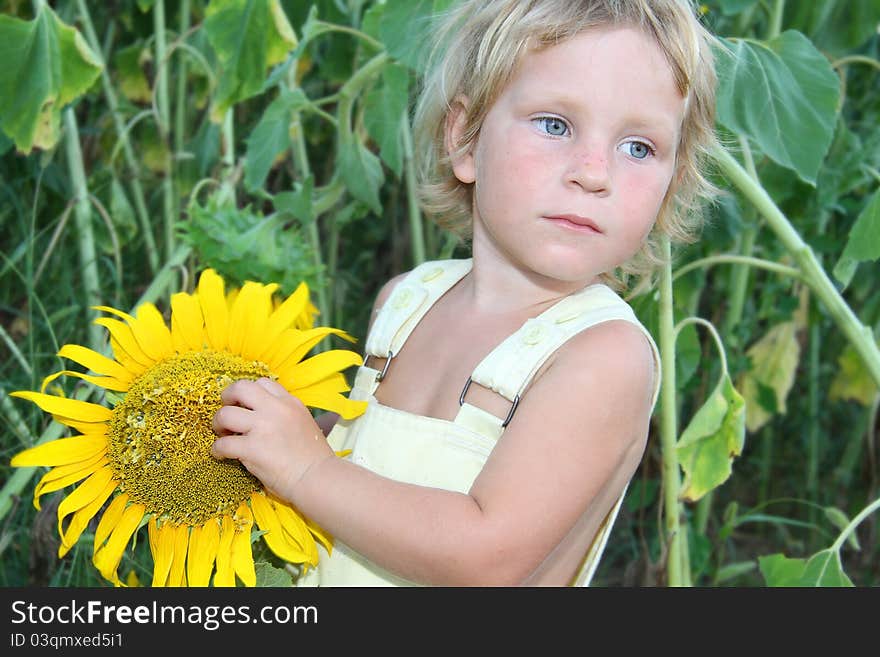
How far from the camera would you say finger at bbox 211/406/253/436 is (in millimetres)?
707

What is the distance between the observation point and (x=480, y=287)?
0.86 m

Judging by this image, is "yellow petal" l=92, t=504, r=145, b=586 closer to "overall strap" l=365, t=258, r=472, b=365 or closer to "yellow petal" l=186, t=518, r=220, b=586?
"yellow petal" l=186, t=518, r=220, b=586

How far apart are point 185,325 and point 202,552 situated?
15cm

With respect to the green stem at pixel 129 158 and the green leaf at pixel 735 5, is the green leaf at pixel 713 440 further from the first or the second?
the green stem at pixel 129 158

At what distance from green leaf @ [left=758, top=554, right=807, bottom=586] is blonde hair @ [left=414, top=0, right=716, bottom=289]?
29 centimetres

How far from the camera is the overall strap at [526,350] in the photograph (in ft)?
2.51

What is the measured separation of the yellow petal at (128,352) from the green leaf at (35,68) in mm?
445

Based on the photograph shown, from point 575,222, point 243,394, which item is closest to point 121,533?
point 243,394

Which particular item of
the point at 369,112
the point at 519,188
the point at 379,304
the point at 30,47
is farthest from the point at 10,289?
the point at 519,188

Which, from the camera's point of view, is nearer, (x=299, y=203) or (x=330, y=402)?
(x=330, y=402)

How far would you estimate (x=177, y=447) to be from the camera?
28.2 inches

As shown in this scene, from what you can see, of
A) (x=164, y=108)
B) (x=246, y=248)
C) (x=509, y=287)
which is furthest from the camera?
(x=164, y=108)

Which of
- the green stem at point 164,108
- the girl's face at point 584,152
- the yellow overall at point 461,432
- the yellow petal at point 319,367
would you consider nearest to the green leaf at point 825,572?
the yellow overall at point 461,432

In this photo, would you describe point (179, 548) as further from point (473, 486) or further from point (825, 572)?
point (825, 572)
